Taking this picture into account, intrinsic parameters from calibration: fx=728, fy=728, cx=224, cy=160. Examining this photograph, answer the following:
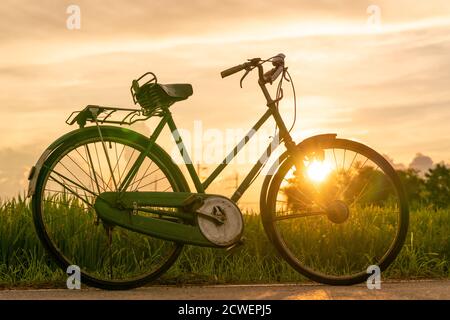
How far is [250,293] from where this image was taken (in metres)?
5.18

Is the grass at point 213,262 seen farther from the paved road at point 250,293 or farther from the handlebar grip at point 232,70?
the handlebar grip at point 232,70

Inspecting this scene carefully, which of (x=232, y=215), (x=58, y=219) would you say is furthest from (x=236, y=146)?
(x=58, y=219)

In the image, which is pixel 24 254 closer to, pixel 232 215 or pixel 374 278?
pixel 232 215

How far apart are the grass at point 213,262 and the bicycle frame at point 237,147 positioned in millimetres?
830

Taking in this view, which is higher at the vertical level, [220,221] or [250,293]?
[220,221]

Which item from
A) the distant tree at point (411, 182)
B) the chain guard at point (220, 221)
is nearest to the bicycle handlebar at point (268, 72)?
the chain guard at point (220, 221)

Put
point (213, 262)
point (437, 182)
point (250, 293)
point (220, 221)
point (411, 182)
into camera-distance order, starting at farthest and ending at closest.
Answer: point (411, 182), point (437, 182), point (213, 262), point (220, 221), point (250, 293)

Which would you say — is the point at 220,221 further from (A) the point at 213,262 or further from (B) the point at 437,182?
(B) the point at 437,182

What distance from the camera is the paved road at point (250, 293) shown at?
504 centimetres

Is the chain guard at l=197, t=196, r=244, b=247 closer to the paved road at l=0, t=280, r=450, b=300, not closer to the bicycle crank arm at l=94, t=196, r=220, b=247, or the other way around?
the bicycle crank arm at l=94, t=196, r=220, b=247

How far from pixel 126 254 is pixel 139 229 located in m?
0.89

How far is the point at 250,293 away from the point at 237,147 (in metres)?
1.07

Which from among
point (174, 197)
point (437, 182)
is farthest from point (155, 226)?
point (437, 182)

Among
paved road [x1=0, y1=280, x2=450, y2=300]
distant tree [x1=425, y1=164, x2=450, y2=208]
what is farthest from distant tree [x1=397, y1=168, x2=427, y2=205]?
paved road [x1=0, y1=280, x2=450, y2=300]
